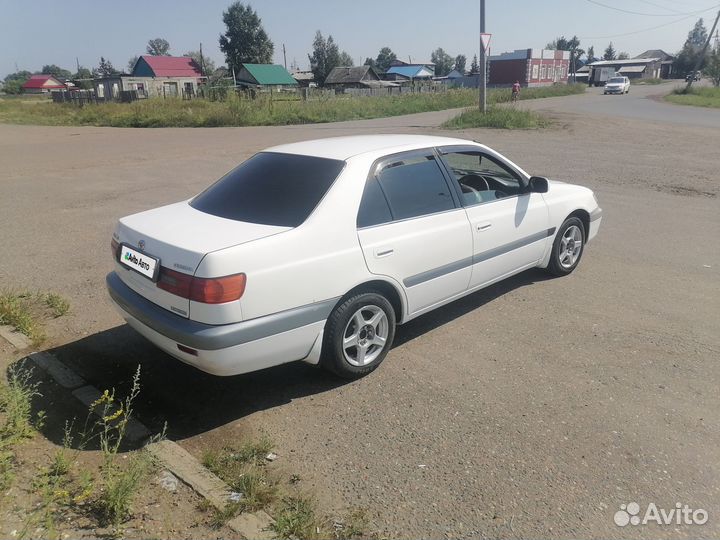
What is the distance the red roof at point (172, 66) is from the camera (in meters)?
71.4

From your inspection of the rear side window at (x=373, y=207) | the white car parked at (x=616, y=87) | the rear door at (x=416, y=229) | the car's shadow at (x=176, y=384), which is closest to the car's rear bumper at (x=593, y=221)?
the rear door at (x=416, y=229)

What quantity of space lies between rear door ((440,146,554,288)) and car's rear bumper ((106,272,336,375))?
1.64 m

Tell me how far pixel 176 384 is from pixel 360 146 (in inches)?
87.0

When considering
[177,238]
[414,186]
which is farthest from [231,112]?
[177,238]

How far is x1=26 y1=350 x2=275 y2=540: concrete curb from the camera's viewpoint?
249cm

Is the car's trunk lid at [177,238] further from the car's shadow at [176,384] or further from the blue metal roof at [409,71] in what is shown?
the blue metal roof at [409,71]

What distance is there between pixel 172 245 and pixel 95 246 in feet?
14.1

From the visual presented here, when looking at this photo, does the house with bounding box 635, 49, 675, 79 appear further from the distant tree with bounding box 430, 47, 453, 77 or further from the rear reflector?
the rear reflector

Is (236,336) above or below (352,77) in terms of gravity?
below

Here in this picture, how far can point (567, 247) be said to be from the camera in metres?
5.78

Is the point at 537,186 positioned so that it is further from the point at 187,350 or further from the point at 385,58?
the point at 385,58

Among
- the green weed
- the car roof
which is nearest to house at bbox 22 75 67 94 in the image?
the green weed

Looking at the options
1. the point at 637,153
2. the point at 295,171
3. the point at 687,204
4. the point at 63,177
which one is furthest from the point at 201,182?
the point at 637,153

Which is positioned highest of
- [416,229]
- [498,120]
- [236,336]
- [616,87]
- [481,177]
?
[616,87]
